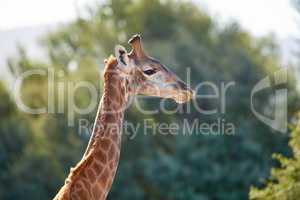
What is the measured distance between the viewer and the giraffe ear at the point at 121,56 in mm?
8670

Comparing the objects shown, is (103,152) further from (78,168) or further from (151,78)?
(151,78)

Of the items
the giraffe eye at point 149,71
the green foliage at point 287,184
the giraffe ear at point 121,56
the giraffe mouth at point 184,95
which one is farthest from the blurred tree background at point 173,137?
the giraffe ear at point 121,56

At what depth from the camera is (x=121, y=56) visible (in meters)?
8.77

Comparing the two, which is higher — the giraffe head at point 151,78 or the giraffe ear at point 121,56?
the giraffe ear at point 121,56

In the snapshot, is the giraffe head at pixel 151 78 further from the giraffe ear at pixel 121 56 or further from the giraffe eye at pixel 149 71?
the giraffe ear at pixel 121 56

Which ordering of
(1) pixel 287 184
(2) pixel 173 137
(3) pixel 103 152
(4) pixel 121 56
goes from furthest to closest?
(2) pixel 173 137 < (1) pixel 287 184 < (4) pixel 121 56 < (3) pixel 103 152

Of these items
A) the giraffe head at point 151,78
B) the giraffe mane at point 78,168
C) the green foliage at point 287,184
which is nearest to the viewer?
the giraffe mane at point 78,168

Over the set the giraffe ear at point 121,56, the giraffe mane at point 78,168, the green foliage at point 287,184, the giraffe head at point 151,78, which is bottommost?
the green foliage at point 287,184

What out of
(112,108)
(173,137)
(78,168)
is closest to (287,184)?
(112,108)

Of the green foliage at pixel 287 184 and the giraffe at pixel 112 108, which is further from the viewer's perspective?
the green foliage at pixel 287 184

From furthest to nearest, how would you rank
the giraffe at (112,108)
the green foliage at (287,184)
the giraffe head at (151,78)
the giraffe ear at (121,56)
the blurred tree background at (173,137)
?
the blurred tree background at (173,137)
the green foliage at (287,184)
the giraffe head at (151,78)
the giraffe ear at (121,56)
the giraffe at (112,108)

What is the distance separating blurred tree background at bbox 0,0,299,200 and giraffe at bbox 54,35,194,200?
15.4 metres

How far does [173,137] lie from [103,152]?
1946 centimetres

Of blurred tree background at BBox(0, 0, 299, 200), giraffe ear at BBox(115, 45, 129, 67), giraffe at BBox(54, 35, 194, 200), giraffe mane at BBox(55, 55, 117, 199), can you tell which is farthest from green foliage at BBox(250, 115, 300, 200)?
blurred tree background at BBox(0, 0, 299, 200)
